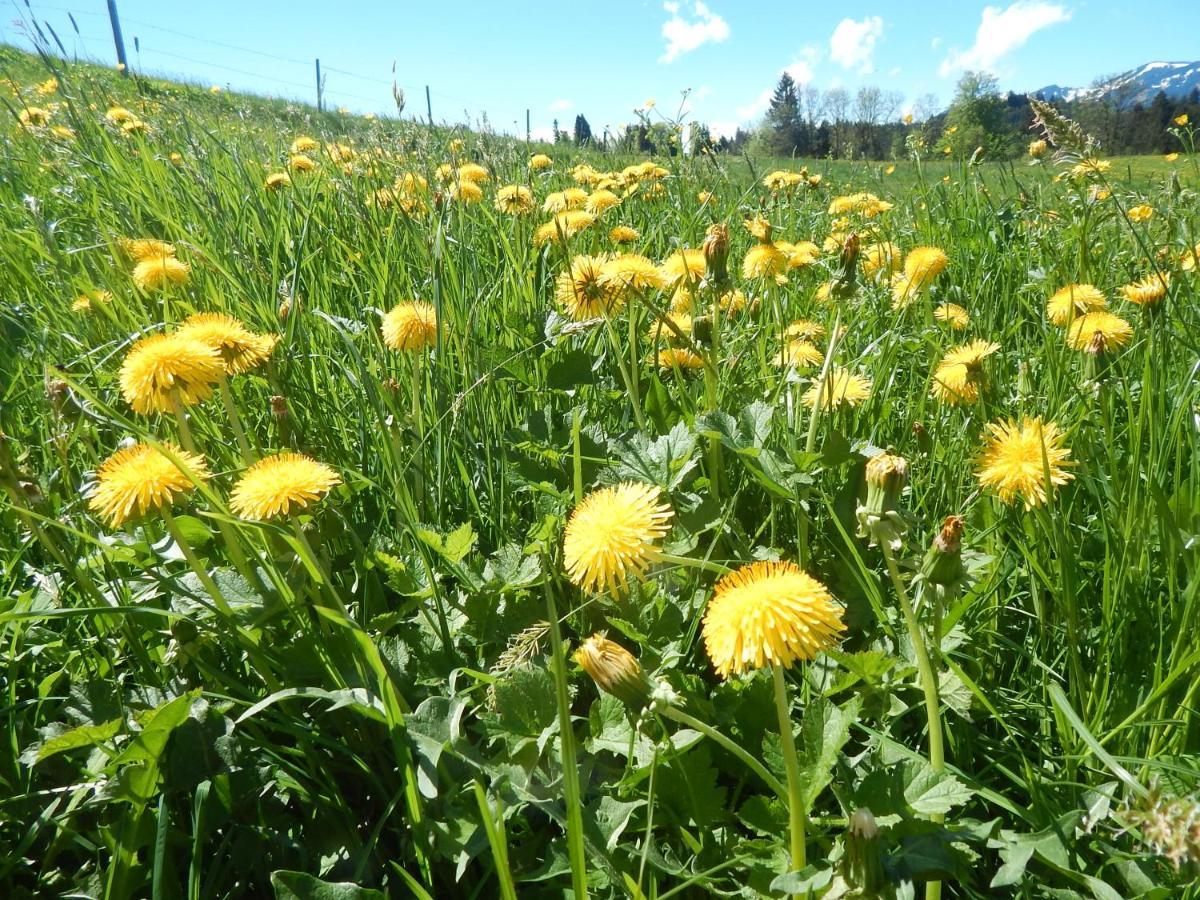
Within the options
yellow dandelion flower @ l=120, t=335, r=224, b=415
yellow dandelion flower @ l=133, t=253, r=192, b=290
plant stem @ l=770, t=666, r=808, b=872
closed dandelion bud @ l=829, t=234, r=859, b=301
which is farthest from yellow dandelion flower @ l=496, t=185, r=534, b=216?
plant stem @ l=770, t=666, r=808, b=872

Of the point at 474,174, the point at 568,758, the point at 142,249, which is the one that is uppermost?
the point at 474,174

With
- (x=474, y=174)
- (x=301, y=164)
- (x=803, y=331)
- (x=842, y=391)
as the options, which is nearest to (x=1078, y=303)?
(x=803, y=331)

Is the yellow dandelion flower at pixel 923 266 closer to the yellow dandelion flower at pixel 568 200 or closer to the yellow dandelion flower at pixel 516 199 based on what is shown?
the yellow dandelion flower at pixel 516 199

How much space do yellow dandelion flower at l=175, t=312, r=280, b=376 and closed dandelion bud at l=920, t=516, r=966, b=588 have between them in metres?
0.98

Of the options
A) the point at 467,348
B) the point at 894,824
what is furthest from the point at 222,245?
the point at 894,824

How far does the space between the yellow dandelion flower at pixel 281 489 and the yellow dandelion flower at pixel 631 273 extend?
0.64m

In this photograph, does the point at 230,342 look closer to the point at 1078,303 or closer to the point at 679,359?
the point at 679,359

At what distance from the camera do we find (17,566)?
1.16 metres

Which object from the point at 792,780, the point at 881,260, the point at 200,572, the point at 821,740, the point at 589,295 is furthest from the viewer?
the point at 881,260

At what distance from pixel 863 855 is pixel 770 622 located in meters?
0.20

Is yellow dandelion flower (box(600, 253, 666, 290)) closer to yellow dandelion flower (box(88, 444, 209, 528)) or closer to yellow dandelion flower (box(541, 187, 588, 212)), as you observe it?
yellow dandelion flower (box(88, 444, 209, 528))

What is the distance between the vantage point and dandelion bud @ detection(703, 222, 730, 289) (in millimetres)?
1332

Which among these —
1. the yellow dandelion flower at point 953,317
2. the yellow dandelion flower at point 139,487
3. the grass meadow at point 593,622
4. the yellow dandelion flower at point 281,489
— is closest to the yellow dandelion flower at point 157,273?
the grass meadow at point 593,622

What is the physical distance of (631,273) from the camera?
1.43 meters
